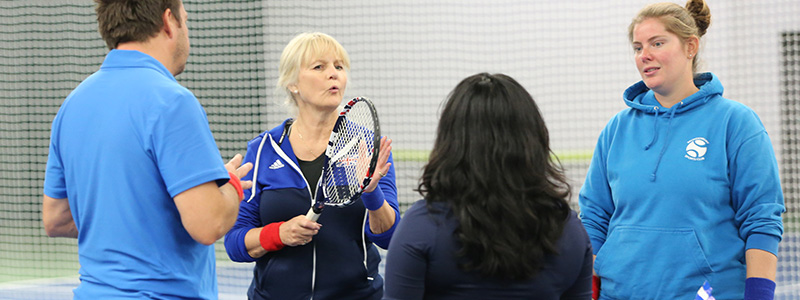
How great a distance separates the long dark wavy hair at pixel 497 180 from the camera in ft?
5.24

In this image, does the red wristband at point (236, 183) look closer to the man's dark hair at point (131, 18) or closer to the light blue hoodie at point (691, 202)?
the man's dark hair at point (131, 18)

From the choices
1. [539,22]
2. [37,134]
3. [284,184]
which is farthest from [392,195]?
[37,134]

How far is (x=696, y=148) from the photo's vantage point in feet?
7.41

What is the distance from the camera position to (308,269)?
2.55 meters

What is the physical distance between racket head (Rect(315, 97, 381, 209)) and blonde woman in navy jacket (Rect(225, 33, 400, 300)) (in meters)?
0.09

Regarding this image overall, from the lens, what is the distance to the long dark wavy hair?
160 centimetres

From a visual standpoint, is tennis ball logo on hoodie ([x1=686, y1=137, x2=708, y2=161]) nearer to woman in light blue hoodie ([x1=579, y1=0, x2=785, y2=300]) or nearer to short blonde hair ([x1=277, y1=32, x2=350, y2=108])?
woman in light blue hoodie ([x1=579, y1=0, x2=785, y2=300])

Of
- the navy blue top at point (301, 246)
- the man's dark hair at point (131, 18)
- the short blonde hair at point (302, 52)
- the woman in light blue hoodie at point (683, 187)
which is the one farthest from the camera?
the short blonde hair at point (302, 52)

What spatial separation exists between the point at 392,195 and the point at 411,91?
7.76m

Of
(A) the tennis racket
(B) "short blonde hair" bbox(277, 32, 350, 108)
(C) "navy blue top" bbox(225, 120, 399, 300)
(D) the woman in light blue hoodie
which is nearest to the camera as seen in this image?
(D) the woman in light blue hoodie

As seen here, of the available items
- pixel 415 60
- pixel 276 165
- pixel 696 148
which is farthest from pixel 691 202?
pixel 415 60

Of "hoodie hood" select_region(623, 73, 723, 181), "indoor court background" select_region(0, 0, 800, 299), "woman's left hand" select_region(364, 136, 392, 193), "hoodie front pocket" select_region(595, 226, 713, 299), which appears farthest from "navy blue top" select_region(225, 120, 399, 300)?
"indoor court background" select_region(0, 0, 800, 299)

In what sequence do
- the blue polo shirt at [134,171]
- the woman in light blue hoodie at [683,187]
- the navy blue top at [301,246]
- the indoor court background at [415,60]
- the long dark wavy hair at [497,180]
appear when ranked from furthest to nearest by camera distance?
the indoor court background at [415,60] → the navy blue top at [301,246] → the woman in light blue hoodie at [683,187] → the blue polo shirt at [134,171] → the long dark wavy hair at [497,180]

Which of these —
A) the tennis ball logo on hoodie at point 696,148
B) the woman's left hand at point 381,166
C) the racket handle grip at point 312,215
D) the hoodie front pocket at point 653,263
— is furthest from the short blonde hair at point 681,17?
the racket handle grip at point 312,215
